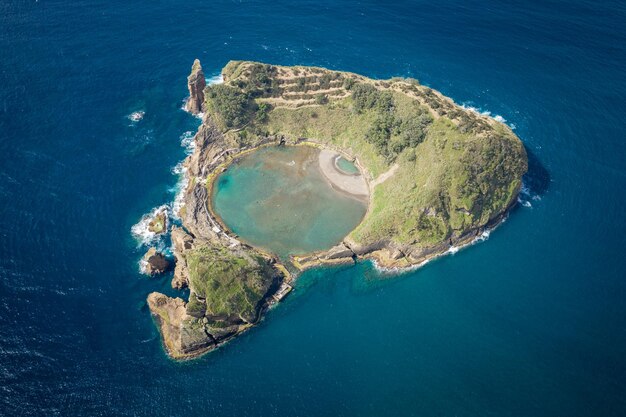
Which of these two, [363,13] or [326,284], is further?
[363,13]

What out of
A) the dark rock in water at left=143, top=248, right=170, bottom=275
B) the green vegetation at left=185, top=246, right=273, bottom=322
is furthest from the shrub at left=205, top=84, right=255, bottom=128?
the green vegetation at left=185, top=246, right=273, bottom=322

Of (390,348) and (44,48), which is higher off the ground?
(44,48)

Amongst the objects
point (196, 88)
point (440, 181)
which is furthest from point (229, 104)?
point (440, 181)

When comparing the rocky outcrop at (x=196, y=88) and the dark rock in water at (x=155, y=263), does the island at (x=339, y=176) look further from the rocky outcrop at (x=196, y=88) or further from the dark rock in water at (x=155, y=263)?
the dark rock in water at (x=155, y=263)

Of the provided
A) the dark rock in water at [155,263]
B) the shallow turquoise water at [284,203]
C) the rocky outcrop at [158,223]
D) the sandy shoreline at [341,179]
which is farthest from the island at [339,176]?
the shallow turquoise water at [284,203]

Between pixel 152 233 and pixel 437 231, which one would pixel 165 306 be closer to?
pixel 152 233

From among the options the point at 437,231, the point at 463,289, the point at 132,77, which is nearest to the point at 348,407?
the point at 463,289
